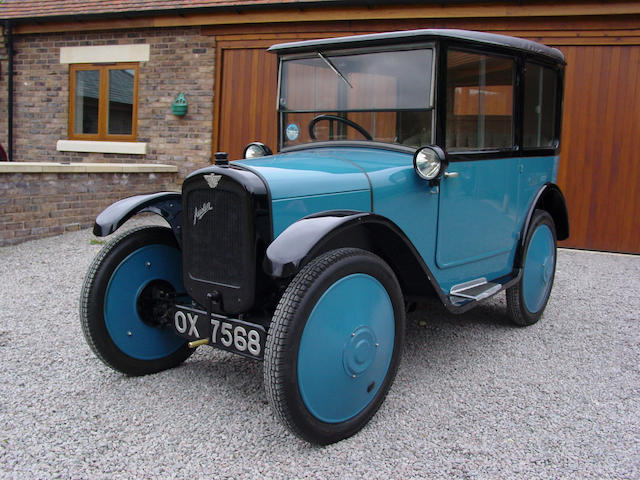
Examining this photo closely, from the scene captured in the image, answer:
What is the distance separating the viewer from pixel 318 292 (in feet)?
8.02

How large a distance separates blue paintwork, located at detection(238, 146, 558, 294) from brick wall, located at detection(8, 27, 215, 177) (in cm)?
583

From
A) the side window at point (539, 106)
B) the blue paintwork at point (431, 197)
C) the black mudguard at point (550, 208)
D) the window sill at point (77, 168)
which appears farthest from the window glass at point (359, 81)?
the window sill at point (77, 168)

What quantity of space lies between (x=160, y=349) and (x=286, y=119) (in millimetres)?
1718

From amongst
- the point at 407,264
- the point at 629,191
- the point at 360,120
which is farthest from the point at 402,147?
the point at 629,191

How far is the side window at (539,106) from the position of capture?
4.12m

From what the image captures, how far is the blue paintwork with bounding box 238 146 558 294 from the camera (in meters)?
2.88

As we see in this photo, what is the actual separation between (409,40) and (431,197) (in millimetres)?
922

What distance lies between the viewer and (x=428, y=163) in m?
3.22

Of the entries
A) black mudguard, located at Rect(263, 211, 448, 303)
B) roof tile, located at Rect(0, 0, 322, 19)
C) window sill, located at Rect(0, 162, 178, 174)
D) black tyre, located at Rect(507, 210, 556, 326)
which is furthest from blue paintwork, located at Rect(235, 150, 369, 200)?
roof tile, located at Rect(0, 0, 322, 19)

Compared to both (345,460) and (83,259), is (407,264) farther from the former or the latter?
(83,259)

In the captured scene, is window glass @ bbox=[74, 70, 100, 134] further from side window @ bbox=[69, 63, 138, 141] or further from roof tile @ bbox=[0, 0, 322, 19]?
roof tile @ bbox=[0, 0, 322, 19]

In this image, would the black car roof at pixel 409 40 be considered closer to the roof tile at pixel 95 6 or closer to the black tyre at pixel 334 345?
the black tyre at pixel 334 345

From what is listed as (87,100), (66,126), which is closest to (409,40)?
(87,100)

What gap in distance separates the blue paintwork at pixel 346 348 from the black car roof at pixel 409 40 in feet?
5.05
